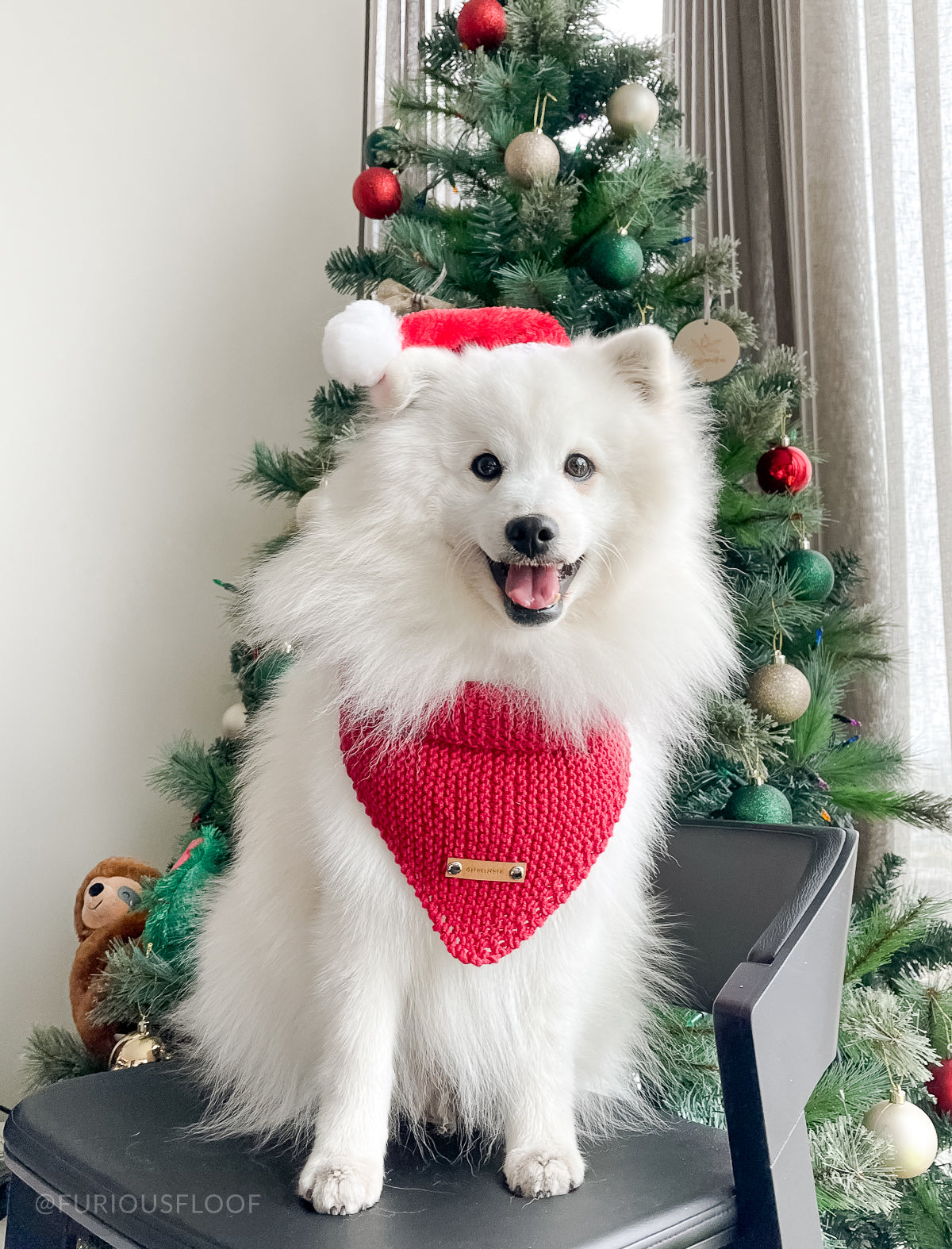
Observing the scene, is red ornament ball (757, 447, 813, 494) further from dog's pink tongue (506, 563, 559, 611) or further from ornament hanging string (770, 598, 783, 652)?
dog's pink tongue (506, 563, 559, 611)

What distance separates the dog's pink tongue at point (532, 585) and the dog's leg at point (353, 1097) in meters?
0.33

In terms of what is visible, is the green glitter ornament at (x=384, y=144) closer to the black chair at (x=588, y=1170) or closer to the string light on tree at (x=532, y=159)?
the string light on tree at (x=532, y=159)

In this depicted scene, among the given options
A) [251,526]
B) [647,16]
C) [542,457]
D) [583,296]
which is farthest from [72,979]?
[647,16]

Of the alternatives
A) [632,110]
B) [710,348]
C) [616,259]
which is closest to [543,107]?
[632,110]

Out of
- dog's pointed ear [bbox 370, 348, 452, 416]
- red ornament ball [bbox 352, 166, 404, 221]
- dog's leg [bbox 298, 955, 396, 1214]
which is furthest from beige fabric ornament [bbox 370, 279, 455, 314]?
dog's leg [bbox 298, 955, 396, 1214]

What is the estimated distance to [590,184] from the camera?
Answer: 4.89ft

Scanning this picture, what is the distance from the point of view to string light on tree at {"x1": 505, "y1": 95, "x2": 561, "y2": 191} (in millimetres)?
1380

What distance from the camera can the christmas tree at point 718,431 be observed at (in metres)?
1.27

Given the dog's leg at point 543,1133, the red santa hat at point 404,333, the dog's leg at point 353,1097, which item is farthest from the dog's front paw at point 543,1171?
the red santa hat at point 404,333

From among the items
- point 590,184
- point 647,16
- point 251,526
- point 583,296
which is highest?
point 647,16

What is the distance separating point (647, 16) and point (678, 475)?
64.9 inches

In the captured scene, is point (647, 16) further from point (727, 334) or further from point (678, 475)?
point (678, 475)

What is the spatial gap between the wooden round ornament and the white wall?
107 centimetres

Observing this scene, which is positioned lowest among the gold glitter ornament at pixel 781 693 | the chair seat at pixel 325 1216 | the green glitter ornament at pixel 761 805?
the chair seat at pixel 325 1216
